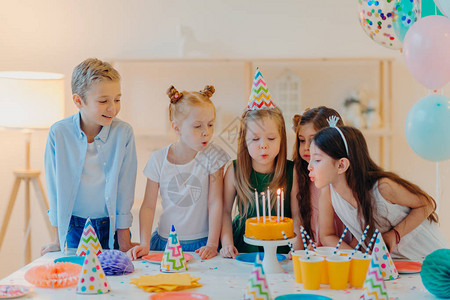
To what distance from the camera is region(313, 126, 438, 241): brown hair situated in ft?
6.06

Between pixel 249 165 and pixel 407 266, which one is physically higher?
pixel 249 165

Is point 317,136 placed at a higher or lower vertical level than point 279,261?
higher

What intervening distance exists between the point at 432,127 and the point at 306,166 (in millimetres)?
510

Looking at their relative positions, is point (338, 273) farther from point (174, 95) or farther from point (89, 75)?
point (89, 75)

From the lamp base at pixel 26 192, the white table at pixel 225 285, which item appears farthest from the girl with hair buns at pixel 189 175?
the lamp base at pixel 26 192

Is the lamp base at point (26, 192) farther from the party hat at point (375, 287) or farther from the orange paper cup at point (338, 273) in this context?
the party hat at point (375, 287)

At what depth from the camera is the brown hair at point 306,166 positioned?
2088mm

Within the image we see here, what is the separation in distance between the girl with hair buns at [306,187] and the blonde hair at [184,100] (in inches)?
15.8

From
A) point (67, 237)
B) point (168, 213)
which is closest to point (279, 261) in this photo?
point (168, 213)

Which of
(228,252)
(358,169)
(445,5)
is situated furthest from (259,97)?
(445,5)

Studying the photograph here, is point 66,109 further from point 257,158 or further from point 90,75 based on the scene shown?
point 257,158

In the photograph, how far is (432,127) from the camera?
2.15 m

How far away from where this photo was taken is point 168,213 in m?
2.20

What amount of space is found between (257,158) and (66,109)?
236 cm
